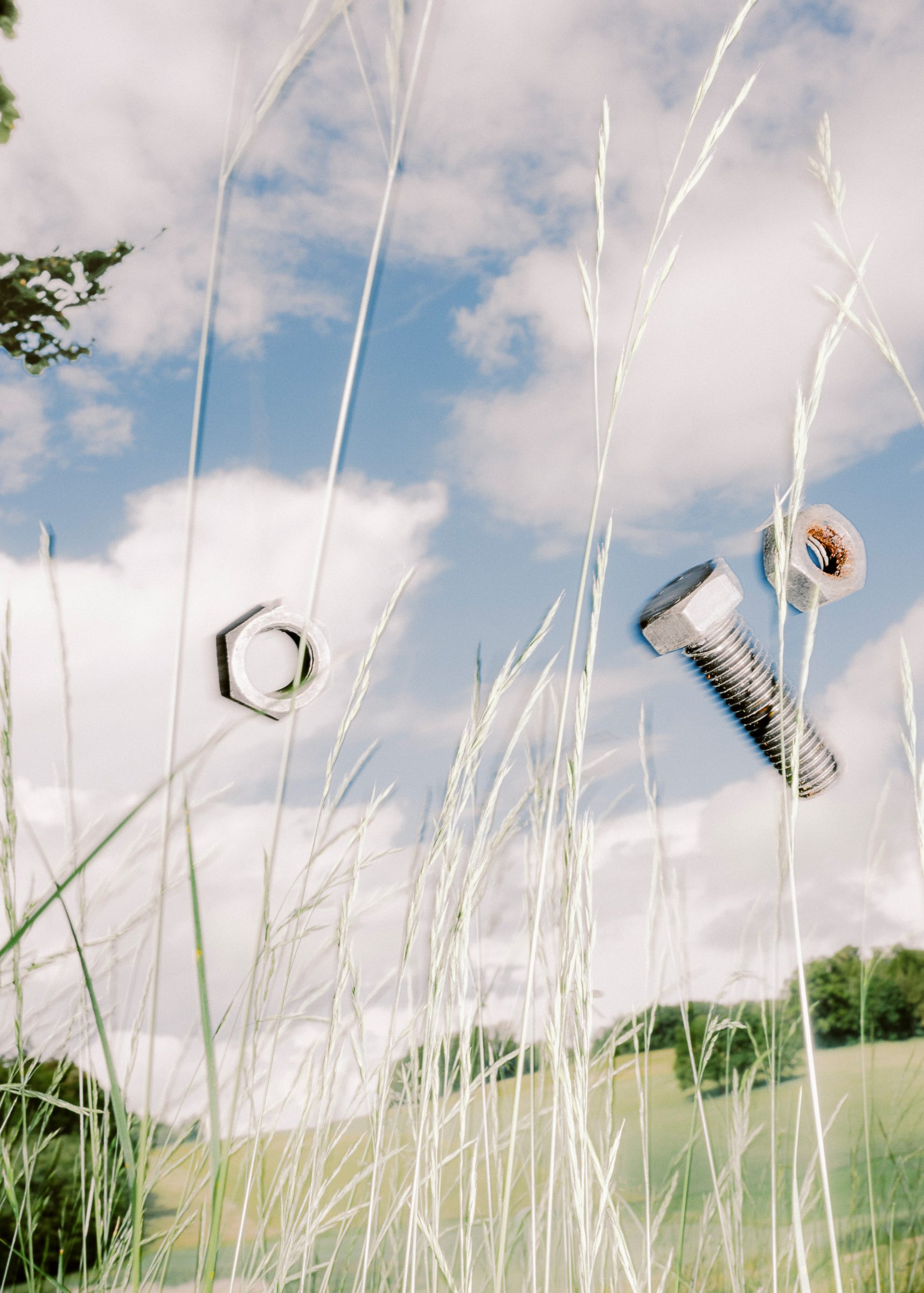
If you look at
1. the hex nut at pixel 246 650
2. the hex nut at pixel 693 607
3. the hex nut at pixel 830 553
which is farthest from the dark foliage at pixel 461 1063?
the hex nut at pixel 830 553

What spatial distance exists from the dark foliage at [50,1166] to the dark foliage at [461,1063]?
381 millimetres

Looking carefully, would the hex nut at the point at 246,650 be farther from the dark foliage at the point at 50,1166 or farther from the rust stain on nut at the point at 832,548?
the rust stain on nut at the point at 832,548

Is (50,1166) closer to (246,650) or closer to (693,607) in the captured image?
(246,650)

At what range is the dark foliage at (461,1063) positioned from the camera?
109cm

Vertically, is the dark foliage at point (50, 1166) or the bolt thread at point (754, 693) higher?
the bolt thread at point (754, 693)

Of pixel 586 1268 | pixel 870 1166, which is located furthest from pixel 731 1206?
pixel 586 1268

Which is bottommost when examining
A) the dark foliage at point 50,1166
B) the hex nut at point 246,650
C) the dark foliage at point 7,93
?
the dark foliage at point 50,1166

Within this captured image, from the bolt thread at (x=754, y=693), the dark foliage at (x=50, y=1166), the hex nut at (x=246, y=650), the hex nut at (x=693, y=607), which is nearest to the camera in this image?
the dark foliage at (x=50, y=1166)

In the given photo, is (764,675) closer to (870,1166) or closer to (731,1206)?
(870,1166)

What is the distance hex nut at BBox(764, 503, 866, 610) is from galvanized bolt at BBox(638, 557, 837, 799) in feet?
0.62

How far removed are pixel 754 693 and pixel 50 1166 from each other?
215cm

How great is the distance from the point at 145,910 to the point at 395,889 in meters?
0.37

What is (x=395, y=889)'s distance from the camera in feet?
4.01

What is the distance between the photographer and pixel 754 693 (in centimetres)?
240
